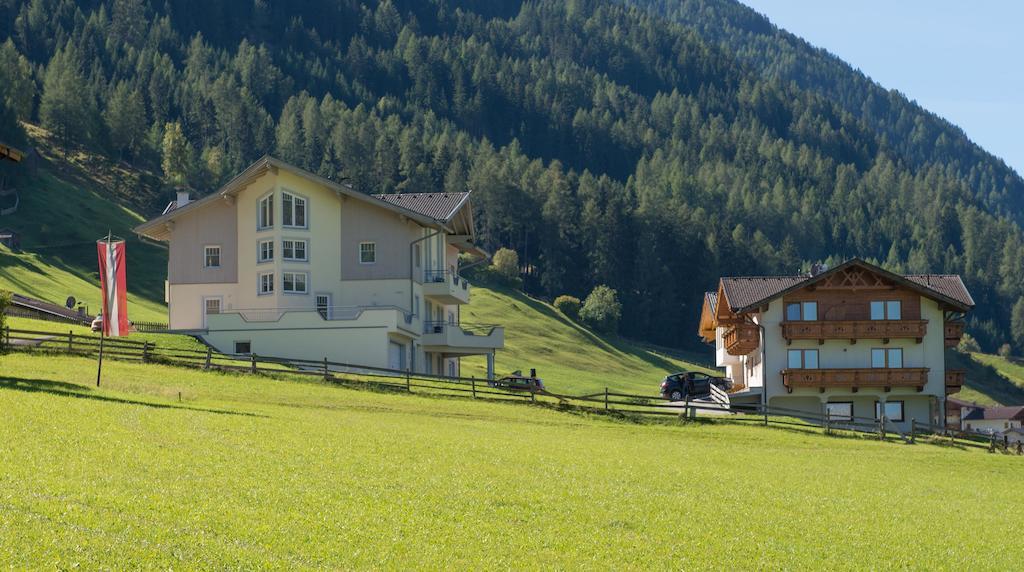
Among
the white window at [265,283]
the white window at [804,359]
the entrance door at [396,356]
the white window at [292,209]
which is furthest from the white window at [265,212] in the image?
the white window at [804,359]

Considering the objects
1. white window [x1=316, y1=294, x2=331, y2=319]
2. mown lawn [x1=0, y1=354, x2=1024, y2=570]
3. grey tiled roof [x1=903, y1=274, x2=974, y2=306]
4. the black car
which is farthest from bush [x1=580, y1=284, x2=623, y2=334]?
mown lawn [x1=0, y1=354, x2=1024, y2=570]

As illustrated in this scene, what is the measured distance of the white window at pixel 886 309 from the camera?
2766 inches

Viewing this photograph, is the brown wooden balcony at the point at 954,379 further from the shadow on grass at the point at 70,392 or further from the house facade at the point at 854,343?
the shadow on grass at the point at 70,392

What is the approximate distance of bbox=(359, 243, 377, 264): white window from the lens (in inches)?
2756

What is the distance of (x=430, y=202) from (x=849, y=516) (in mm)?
48839

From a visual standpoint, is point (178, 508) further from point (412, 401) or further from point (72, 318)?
point (72, 318)

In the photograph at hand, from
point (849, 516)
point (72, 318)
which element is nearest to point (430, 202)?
point (72, 318)

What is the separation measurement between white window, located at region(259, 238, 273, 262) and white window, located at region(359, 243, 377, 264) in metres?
4.72

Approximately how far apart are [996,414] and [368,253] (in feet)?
279

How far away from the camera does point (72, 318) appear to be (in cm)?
7862

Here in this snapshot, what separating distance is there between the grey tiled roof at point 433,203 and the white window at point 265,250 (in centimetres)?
637

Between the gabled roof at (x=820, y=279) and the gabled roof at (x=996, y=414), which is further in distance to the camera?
the gabled roof at (x=996, y=414)

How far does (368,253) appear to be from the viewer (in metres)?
70.1

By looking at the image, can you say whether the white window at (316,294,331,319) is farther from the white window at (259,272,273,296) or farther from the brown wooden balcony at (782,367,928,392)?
the brown wooden balcony at (782,367,928,392)
